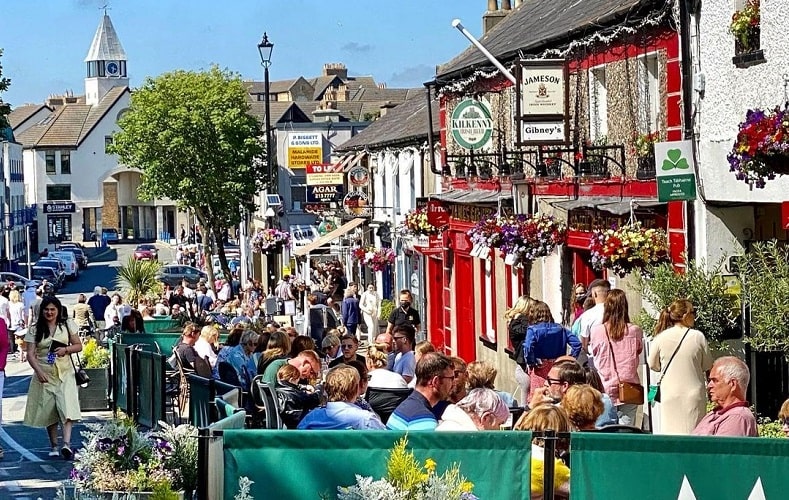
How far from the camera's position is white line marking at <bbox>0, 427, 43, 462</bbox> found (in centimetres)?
1543

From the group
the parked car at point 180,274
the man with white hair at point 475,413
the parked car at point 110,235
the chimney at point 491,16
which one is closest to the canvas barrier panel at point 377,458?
the man with white hair at point 475,413

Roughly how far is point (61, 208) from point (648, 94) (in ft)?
338

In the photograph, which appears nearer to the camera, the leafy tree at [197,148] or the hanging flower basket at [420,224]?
the hanging flower basket at [420,224]

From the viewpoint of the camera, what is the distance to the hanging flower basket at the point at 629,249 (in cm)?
1573

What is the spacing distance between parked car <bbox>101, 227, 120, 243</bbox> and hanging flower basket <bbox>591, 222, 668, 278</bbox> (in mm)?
104414

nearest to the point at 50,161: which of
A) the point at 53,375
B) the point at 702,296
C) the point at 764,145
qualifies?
the point at 53,375

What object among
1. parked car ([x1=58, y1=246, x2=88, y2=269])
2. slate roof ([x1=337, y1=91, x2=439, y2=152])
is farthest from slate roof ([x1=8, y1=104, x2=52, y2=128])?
slate roof ([x1=337, y1=91, x2=439, y2=152])

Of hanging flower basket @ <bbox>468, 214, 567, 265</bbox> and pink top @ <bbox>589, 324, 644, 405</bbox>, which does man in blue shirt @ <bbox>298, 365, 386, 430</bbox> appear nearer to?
pink top @ <bbox>589, 324, 644, 405</bbox>

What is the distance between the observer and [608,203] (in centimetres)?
1858

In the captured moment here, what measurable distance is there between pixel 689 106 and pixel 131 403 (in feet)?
23.4

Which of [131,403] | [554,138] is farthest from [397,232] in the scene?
[131,403]

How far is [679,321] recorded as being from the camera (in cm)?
1245

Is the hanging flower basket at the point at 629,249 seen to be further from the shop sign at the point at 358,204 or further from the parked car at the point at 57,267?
the parked car at the point at 57,267

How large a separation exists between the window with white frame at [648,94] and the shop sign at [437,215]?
12.3m
